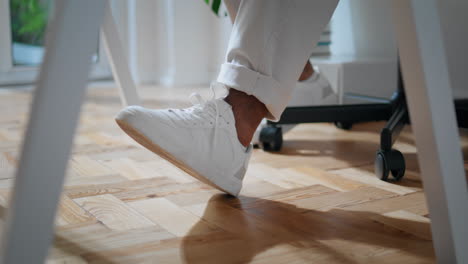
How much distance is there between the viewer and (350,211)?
0.83 m

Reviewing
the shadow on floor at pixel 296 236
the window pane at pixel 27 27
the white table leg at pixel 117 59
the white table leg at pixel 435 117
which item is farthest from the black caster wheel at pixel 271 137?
the window pane at pixel 27 27

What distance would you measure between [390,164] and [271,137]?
35 centimetres

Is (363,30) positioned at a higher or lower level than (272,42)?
lower

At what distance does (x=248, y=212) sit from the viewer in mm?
827

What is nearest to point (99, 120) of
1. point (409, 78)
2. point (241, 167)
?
point (241, 167)

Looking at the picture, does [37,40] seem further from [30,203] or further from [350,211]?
[30,203]

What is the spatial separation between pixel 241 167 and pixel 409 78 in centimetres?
36

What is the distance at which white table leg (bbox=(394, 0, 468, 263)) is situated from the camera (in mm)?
502

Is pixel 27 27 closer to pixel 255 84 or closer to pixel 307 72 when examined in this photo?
pixel 307 72

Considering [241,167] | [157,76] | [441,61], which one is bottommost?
[157,76]

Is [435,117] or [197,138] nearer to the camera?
[435,117]

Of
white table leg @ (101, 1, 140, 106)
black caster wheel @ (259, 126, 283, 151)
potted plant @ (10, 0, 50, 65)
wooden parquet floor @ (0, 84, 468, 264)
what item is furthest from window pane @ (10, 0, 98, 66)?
black caster wheel @ (259, 126, 283, 151)

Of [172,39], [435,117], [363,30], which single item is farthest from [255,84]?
[172,39]

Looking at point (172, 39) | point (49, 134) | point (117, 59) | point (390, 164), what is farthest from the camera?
point (172, 39)
